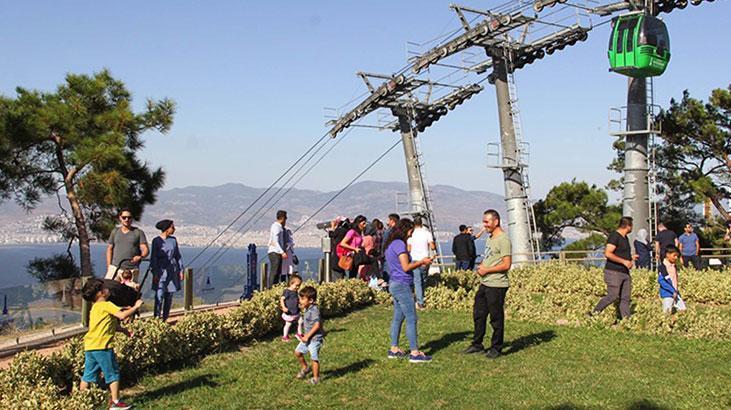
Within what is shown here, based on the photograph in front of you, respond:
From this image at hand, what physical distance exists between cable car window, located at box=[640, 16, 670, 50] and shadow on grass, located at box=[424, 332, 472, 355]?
1412cm

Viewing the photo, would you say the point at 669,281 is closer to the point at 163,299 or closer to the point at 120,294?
the point at 163,299

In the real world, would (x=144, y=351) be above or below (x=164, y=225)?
below

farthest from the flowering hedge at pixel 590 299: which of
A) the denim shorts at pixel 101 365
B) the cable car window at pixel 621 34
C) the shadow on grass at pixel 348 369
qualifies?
the denim shorts at pixel 101 365

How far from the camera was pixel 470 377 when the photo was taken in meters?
8.59

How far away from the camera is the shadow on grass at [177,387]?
7.92 m

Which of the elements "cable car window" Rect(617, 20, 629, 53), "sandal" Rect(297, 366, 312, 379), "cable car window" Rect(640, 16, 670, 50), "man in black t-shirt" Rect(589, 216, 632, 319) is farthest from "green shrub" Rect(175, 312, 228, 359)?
"cable car window" Rect(640, 16, 670, 50)

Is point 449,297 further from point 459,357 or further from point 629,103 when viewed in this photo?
point 629,103

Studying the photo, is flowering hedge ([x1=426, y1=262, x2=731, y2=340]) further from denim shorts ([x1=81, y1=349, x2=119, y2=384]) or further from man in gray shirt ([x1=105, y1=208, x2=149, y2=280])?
denim shorts ([x1=81, y1=349, x2=119, y2=384])

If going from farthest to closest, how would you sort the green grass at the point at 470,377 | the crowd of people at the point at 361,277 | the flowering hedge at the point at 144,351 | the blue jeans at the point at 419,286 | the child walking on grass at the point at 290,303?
the blue jeans at the point at 419,286 < the child walking on grass at the point at 290,303 < the green grass at the point at 470,377 < the crowd of people at the point at 361,277 < the flowering hedge at the point at 144,351

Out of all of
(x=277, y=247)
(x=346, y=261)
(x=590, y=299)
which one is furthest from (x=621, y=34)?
(x=277, y=247)

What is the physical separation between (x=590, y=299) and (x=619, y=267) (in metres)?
1.85

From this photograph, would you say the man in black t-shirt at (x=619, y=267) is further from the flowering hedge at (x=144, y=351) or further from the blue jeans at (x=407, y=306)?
the flowering hedge at (x=144, y=351)

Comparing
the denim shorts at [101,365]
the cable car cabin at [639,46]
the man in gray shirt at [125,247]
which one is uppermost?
the cable car cabin at [639,46]

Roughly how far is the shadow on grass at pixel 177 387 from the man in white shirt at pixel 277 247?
5.45m
